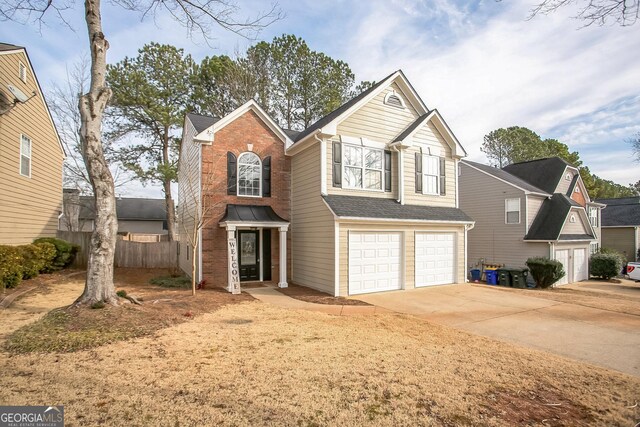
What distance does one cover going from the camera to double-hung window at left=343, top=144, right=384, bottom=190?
12906mm

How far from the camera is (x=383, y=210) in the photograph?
1254cm

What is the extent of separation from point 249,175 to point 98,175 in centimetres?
655

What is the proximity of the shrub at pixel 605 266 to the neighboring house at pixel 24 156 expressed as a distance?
31.6 m

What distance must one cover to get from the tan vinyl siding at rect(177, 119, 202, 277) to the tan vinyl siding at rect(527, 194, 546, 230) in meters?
19.0

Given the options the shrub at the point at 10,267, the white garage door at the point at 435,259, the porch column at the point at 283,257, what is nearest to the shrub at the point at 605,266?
the white garage door at the point at 435,259

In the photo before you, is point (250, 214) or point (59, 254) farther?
point (59, 254)

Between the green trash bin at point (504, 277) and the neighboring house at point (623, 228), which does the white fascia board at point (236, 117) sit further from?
the neighboring house at point (623, 228)

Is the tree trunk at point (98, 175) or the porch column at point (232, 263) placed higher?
the tree trunk at point (98, 175)

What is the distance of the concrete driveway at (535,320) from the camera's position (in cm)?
628

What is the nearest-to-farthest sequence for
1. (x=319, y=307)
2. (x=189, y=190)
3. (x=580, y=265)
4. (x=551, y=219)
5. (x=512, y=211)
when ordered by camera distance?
(x=319, y=307) → (x=189, y=190) → (x=551, y=219) → (x=512, y=211) → (x=580, y=265)

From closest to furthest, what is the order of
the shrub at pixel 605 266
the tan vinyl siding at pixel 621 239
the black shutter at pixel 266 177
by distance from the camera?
the black shutter at pixel 266 177
the shrub at pixel 605 266
the tan vinyl siding at pixel 621 239

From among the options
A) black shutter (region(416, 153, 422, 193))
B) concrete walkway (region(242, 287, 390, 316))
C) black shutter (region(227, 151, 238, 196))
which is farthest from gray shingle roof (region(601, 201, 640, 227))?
black shutter (region(227, 151, 238, 196))

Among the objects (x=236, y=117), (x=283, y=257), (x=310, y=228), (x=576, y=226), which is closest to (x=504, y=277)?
(x=576, y=226)

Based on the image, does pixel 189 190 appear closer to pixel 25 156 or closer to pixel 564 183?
pixel 25 156
